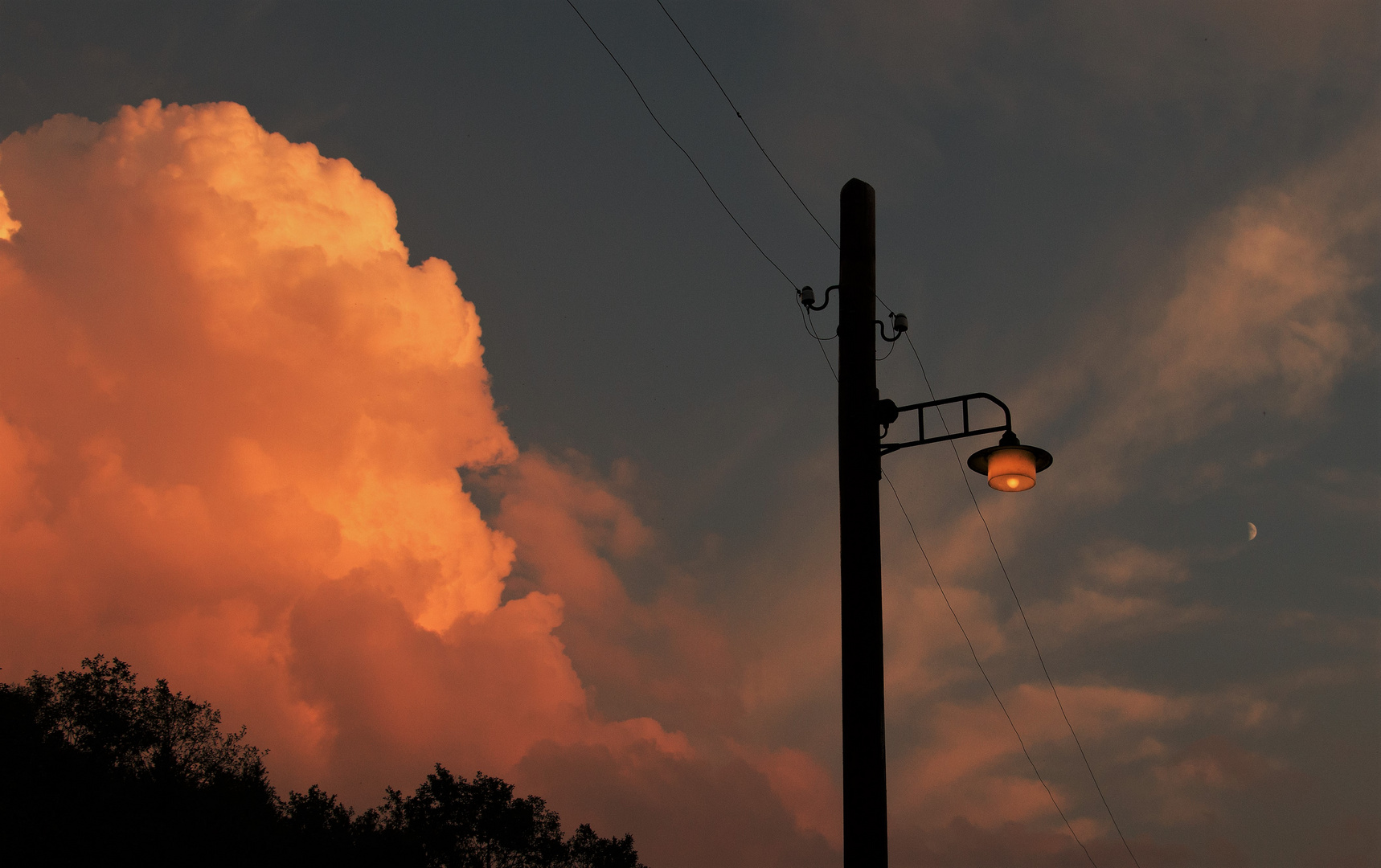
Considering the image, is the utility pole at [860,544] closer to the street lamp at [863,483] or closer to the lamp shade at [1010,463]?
the street lamp at [863,483]

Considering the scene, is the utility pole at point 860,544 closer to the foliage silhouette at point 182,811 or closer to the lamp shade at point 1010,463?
the lamp shade at point 1010,463

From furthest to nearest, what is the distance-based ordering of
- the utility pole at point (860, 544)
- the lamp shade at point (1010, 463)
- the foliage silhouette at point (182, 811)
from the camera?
the foliage silhouette at point (182, 811), the lamp shade at point (1010, 463), the utility pole at point (860, 544)

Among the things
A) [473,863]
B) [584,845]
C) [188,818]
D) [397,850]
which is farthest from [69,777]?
[584,845]

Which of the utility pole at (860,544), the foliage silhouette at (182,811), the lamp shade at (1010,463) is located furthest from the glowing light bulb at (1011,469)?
the foliage silhouette at (182,811)

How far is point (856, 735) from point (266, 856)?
49054mm

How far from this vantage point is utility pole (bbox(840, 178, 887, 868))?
6.73 meters

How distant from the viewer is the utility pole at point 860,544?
673cm

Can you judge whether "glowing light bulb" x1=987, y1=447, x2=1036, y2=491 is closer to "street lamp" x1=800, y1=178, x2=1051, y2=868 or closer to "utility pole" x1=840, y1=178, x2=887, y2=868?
"street lamp" x1=800, y1=178, x2=1051, y2=868

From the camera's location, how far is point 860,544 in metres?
7.37

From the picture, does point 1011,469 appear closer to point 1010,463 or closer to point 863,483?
point 1010,463

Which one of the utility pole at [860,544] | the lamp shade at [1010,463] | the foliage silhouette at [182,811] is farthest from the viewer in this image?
the foliage silhouette at [182,811]

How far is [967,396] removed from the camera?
26.8 ft

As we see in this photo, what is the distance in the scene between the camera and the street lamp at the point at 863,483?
6758 millimetres

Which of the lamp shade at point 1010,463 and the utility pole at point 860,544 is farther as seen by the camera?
the lamp shade at point 1010,463
